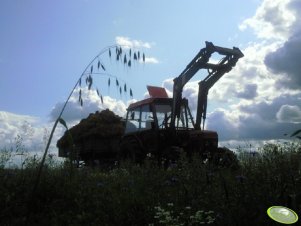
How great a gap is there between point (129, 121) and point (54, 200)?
9.65m

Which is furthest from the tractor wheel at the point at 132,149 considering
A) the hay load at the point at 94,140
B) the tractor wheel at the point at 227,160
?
the tractor wheel at the point at 227,160

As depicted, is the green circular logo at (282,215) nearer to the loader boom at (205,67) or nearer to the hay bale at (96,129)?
the loader boom at (205,67)

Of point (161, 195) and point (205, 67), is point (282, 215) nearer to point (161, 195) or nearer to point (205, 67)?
point (161, 195)

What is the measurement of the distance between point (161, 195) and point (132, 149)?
27.3 ft

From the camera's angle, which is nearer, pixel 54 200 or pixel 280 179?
pixel 280 179

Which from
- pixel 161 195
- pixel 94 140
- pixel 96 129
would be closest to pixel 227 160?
pixel 161 195

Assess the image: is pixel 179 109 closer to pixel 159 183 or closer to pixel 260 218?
pixel 159 183

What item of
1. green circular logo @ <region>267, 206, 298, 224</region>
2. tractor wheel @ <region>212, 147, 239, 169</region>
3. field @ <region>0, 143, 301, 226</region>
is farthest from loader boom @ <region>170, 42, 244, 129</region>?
green circular logo @ <region>267, 206, 298, 224</region>

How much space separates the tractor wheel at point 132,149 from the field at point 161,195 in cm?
639

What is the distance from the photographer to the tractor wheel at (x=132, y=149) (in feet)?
45.5

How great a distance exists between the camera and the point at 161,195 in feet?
18.9

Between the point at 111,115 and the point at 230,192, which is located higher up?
the point at 111,115

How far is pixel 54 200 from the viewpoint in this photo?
244 inches

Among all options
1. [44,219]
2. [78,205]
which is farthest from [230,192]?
[44,219]
